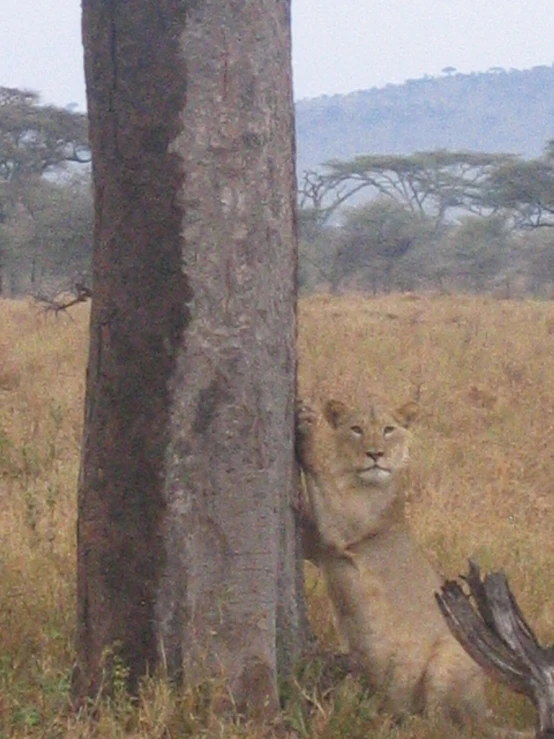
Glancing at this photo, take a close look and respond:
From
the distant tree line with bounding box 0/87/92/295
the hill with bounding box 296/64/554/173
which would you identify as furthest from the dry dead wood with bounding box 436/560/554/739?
the hill with bounding box 296/64/554/173

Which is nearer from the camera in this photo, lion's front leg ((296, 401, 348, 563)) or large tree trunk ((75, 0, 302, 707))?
large tree trunk ((75, 0, 302, 707))

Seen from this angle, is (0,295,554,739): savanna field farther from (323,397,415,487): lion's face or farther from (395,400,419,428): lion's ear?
(395,400,419,428): lion's ear

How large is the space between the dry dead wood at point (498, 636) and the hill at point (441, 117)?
15281 centimetres

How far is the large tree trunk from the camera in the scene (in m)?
3.65

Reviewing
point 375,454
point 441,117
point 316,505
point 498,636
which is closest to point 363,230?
point 375,454

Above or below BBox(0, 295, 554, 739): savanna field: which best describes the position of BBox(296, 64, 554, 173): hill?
above

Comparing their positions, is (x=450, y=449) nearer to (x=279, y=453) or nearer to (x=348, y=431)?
(x=348, y=431)

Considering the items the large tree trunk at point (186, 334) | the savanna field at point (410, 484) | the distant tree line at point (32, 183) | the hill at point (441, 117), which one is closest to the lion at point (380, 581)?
the savanna field at point (410, 484)

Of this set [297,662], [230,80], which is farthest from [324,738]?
[230,80]

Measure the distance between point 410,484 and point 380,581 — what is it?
288 cm

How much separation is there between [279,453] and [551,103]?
6709 inches

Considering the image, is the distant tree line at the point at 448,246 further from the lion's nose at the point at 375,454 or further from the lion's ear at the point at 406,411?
the lion's nose at the point at 375,454

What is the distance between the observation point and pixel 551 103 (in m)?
168

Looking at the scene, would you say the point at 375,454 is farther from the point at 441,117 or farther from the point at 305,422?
the point at 441,117
